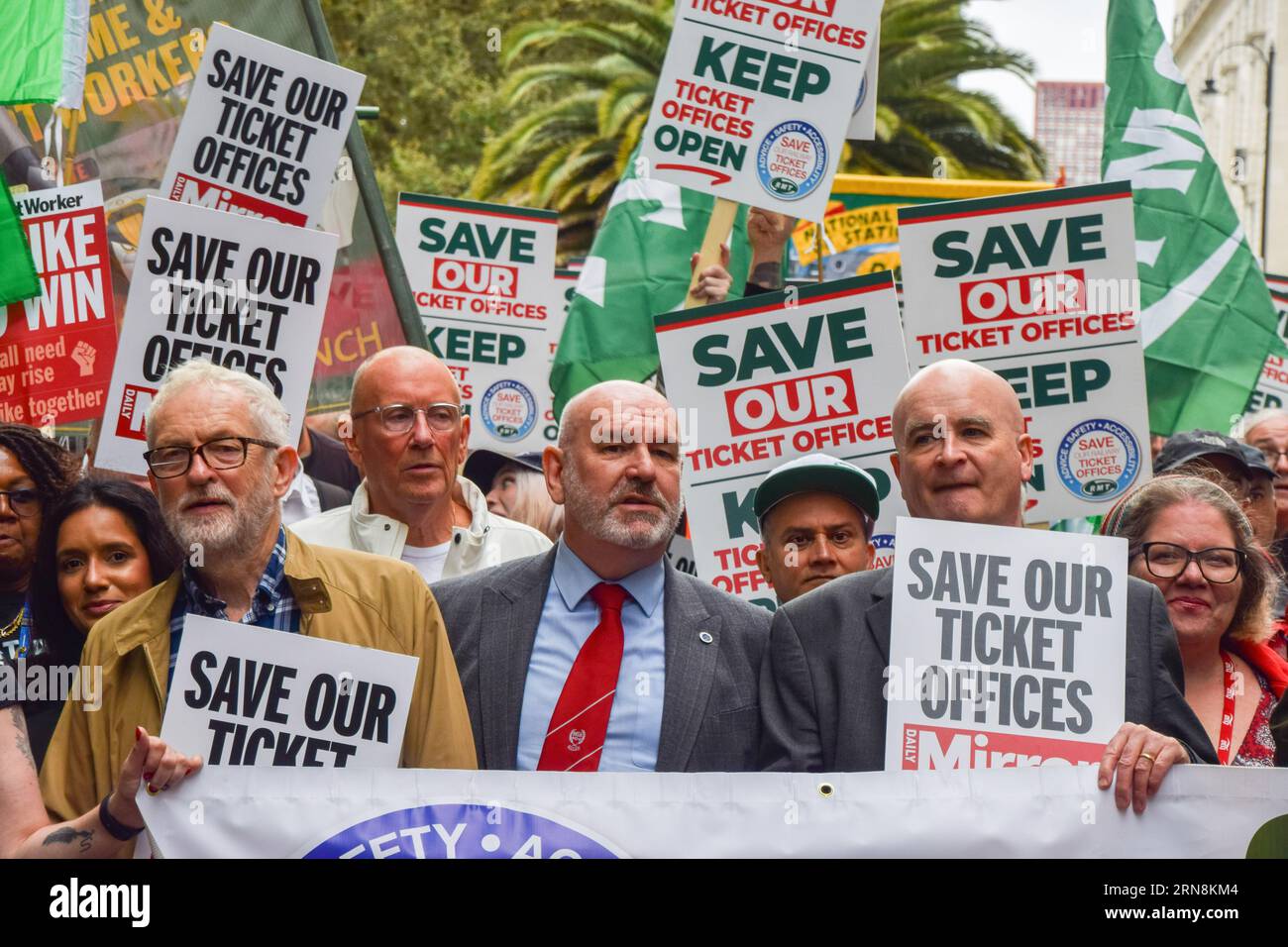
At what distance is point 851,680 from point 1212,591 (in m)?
1.14

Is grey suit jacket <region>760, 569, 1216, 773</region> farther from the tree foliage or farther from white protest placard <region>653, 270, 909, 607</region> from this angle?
the tree foliage

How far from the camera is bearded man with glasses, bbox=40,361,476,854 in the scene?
383cm

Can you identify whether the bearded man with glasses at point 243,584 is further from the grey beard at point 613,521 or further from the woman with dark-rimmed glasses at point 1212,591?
the woman with dark-rimmed glasses at point 1212,591

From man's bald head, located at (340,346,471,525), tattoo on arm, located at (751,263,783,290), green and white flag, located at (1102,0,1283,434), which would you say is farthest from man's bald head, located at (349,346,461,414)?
green and white flag, located at (1102,0,1283,434)

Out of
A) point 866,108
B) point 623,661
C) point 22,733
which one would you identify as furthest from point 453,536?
point 866,108

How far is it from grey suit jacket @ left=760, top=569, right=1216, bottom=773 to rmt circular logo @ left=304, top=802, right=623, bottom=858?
0.56m

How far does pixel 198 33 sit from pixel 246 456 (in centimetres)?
296

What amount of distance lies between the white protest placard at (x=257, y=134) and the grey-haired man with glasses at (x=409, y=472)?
108 centimetres

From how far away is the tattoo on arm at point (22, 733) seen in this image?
379cm

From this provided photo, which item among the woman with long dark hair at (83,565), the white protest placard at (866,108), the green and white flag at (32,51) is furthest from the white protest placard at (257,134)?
the white protest placard at (866,108)

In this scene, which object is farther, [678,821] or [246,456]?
[246,456]
